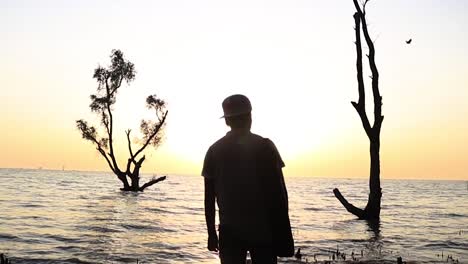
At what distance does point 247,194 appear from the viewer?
392 centimetres

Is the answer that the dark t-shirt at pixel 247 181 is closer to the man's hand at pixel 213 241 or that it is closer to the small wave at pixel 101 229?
the man's hand at pixel 213 241

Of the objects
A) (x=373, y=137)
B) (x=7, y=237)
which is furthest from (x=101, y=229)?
(x=373, y=137)

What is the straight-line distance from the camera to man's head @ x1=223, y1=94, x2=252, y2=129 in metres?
3.97

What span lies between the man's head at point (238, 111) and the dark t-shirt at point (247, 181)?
0.08 meters

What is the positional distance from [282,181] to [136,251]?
35.4 feet

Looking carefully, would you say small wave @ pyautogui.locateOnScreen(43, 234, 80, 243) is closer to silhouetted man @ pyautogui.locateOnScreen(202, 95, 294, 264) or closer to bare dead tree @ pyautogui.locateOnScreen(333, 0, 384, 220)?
bare dead tree @ pyautogui.locateOnScreen(333, 0, 384, 220)

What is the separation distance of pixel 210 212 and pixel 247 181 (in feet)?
1.50

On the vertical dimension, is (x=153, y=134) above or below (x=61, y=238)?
above

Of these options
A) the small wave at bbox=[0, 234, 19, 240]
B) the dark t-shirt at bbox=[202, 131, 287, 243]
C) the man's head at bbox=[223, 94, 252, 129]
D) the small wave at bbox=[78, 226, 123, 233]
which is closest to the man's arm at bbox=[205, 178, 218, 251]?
the dark t-shirt at bbox=[202, 131, 287, 243]

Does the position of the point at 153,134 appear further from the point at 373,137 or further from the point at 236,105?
the point at 236,105

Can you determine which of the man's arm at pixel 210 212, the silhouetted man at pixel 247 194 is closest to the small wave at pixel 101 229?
the man's arm at pixel 210 212

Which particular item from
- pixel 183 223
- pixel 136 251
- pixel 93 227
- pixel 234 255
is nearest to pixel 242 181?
pixel 234 255

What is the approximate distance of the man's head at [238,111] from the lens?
13.0 ft

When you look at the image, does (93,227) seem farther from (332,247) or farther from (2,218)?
(332,247)
